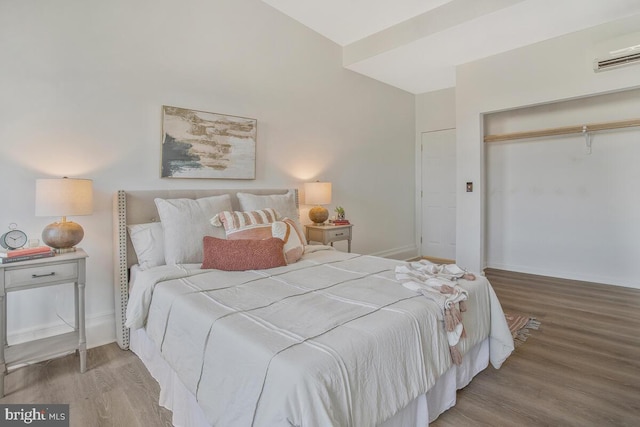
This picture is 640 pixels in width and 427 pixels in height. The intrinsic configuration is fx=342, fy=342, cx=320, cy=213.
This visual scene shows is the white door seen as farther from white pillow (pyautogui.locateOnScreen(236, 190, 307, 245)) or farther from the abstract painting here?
the abstract painting

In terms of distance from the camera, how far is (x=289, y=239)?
2.71 metres

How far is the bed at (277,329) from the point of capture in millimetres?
1183

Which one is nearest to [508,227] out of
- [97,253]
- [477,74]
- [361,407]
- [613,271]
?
[613,271]

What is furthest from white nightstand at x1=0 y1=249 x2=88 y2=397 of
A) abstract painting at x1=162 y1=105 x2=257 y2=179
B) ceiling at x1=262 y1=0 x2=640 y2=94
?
ceiling at x1=262 y1=0 x2=640 y2=94

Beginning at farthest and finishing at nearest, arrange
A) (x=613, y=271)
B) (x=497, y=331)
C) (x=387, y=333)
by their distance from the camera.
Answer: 1. (x=613, y=271)
2. (x=497, y=331)
3. (x=387, y=333)

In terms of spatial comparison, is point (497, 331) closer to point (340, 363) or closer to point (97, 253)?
point (340, 363)

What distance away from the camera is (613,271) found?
13.1ft

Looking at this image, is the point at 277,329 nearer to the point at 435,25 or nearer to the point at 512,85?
the point at 435,25

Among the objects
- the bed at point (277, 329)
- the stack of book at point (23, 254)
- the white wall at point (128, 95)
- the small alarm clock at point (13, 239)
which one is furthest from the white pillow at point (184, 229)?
the small alarm clock at point (13, 239)

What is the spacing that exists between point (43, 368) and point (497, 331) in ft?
9.72

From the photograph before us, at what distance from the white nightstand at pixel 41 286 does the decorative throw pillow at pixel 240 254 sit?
80cm

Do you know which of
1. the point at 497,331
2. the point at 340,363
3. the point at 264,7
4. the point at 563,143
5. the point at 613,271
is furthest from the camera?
the point at 563,143

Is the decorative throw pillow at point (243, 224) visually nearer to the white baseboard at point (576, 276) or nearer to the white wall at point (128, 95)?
the white wall at point (128, 95)

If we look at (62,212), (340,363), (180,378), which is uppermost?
(62,212)
